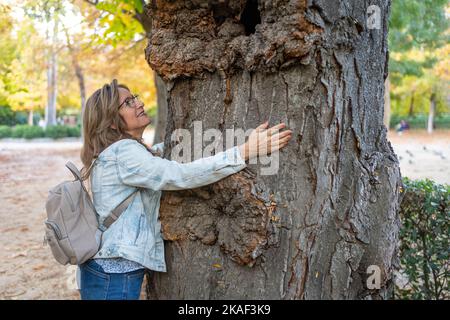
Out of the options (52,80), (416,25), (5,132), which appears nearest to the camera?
(416,25)

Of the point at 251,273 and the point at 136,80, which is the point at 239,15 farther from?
the point at 136,80

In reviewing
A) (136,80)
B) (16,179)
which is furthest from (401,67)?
(16,179)

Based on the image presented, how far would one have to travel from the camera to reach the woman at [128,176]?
235 centimetres

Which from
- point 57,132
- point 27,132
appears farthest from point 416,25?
point 27,132

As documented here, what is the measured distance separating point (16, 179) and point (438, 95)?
2832 cm

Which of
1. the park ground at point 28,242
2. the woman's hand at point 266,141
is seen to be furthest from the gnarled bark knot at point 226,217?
the park ground at point 28,242

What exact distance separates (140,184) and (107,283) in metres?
0.60

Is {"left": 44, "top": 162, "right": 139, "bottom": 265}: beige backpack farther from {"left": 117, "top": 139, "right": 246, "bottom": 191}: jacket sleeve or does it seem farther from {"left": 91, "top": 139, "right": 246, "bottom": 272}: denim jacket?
{"left": 117, "top": 139, "right": 246, "bottom": 191}: jacket sleeve

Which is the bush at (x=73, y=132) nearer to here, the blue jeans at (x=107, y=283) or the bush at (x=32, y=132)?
the bush at (x=32, y=132)

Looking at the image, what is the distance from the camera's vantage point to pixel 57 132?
31.6 meters

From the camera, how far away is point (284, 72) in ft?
7.67

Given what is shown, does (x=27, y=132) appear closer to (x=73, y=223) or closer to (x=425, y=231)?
(x=73, y=223)

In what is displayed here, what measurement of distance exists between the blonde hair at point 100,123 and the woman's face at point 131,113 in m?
0.04
